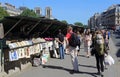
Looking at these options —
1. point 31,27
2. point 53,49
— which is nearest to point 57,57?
point 53,49

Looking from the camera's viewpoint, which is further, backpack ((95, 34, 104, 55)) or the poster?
backpack ((95, 34, 104, 55))

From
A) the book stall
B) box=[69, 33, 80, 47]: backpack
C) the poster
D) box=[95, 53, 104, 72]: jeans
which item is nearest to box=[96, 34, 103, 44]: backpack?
box=[95, 53, 104, 72]: jeans

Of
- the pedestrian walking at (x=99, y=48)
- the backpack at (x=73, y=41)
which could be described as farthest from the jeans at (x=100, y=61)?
the backpack at (x=73, y=41)

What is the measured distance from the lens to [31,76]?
13.4 metres

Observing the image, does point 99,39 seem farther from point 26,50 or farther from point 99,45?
point 26,50

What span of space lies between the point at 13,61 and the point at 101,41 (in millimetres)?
3122

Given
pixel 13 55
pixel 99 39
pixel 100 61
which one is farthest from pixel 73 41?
pixel 13 55

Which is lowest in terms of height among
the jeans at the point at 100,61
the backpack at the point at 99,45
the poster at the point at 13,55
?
the jeans at the point at 100,61

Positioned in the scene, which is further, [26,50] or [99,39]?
[26,50]

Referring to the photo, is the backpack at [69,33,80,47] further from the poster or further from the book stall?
the poster

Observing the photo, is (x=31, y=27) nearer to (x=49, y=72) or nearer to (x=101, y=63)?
(x=49, y=72)

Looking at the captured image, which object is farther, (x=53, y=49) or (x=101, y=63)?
(x=53, y=49)

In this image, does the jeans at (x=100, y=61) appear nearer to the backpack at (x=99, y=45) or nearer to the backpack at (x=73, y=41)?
the backpack at (x=99, y=45)

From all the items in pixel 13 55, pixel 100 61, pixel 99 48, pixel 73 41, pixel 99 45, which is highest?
pixel 73 41
